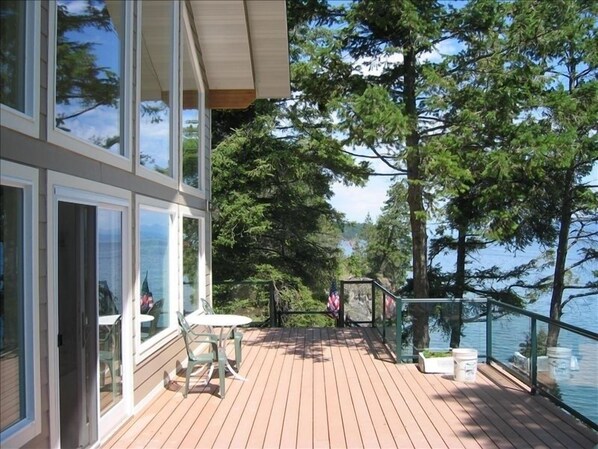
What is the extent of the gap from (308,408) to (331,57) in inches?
261

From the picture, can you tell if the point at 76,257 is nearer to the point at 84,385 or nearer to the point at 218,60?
the point at 84,385

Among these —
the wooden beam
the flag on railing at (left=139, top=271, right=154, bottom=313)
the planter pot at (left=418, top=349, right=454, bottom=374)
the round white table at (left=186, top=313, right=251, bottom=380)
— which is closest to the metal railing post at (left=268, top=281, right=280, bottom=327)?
the wooden beam

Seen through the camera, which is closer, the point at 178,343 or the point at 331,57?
the point at 178,343

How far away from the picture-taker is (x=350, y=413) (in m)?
4.94

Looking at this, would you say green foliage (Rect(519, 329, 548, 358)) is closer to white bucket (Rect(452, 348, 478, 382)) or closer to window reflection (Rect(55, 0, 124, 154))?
white bucket (Rect(452, 348, 478, 382))

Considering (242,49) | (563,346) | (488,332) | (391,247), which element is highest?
(242,49)

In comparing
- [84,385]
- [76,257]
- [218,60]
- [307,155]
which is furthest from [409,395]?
[307,155]

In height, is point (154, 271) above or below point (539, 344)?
above

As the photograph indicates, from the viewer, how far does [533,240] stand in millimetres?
12961

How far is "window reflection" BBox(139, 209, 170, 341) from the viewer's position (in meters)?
5.12

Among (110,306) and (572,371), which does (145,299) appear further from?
(572,371)

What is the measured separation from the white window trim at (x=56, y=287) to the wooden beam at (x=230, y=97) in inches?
165

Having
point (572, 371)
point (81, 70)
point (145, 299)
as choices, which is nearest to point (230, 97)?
point (145, 299)

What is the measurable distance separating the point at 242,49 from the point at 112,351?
482 cm
